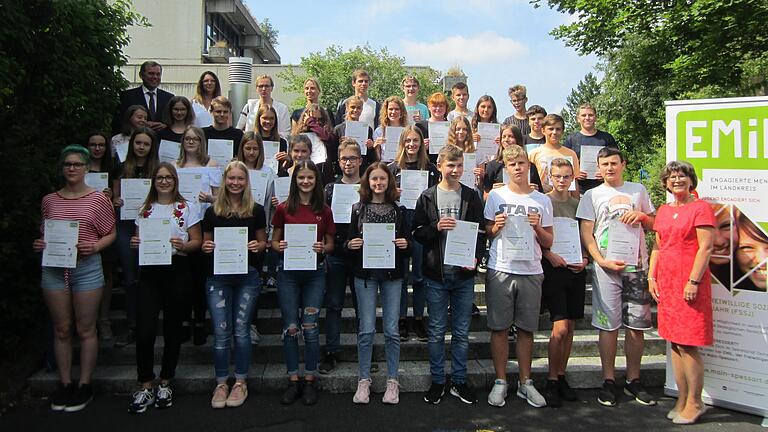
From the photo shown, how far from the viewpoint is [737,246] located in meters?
4.77

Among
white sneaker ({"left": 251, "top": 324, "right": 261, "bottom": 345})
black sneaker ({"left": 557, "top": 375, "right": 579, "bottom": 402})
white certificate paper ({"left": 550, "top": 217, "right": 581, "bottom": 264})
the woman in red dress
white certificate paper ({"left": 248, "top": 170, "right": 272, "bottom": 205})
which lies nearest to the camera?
the woman in red dress

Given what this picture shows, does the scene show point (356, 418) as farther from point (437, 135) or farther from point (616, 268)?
point (437, 135)

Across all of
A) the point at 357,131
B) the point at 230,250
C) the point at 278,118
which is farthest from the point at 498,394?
the point at 278,118

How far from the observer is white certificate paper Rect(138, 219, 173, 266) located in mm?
4422

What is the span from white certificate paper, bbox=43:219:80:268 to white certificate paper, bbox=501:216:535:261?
3935 millimetres

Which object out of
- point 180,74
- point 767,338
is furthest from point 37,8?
point 180,74

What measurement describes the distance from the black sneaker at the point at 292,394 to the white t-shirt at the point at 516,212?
7.23ft

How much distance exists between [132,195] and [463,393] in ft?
12.6

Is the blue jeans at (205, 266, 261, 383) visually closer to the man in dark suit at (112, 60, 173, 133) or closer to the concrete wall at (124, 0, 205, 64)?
the man in dark suit at (112, 60, 173, 133)

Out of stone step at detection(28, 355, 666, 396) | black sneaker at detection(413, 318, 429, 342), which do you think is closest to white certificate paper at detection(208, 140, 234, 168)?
stone step at detection(28, 355, 666, 396)

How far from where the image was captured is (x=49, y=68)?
5.48m

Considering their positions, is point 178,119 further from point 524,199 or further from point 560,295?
point 560,295

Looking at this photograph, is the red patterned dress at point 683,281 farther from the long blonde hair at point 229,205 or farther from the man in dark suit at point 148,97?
the man in dark suit at point 148,97

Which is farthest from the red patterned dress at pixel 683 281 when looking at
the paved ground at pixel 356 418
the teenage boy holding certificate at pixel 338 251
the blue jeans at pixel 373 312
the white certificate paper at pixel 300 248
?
the white certificate paper at pixel 300 248
